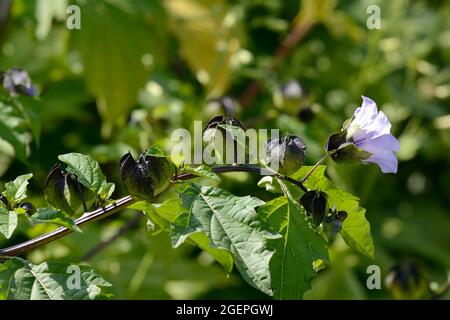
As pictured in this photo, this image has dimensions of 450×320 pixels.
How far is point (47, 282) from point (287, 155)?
305mm

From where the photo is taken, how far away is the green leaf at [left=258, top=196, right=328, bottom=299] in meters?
1.04

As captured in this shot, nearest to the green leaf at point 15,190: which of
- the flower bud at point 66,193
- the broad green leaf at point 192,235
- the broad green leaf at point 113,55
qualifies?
the flower bud at point 66,193

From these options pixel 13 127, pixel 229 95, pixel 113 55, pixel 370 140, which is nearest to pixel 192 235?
pixel 370 140

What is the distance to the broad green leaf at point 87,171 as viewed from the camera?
1.03 m

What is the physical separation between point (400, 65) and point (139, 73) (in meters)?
0.82

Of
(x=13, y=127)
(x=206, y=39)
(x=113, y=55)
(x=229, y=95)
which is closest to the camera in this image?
(x=13, y=127)

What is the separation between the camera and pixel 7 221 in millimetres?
973

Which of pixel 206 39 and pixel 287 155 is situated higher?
pixel 206 39

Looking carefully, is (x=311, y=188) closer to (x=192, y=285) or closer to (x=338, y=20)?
(x=192, y=285)

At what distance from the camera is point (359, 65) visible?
2391 mm

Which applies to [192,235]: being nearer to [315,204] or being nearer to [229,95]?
[315,204]

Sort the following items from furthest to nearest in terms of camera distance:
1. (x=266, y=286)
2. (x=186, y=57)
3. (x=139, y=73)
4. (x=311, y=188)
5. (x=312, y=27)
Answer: (x=312, y=27)
(x=186, y=57)
(x=139, y=73)
(x=311, y=188)
(x=266, y=286)

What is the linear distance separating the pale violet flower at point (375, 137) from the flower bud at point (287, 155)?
0.25 feet

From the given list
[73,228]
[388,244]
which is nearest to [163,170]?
[73,228]
